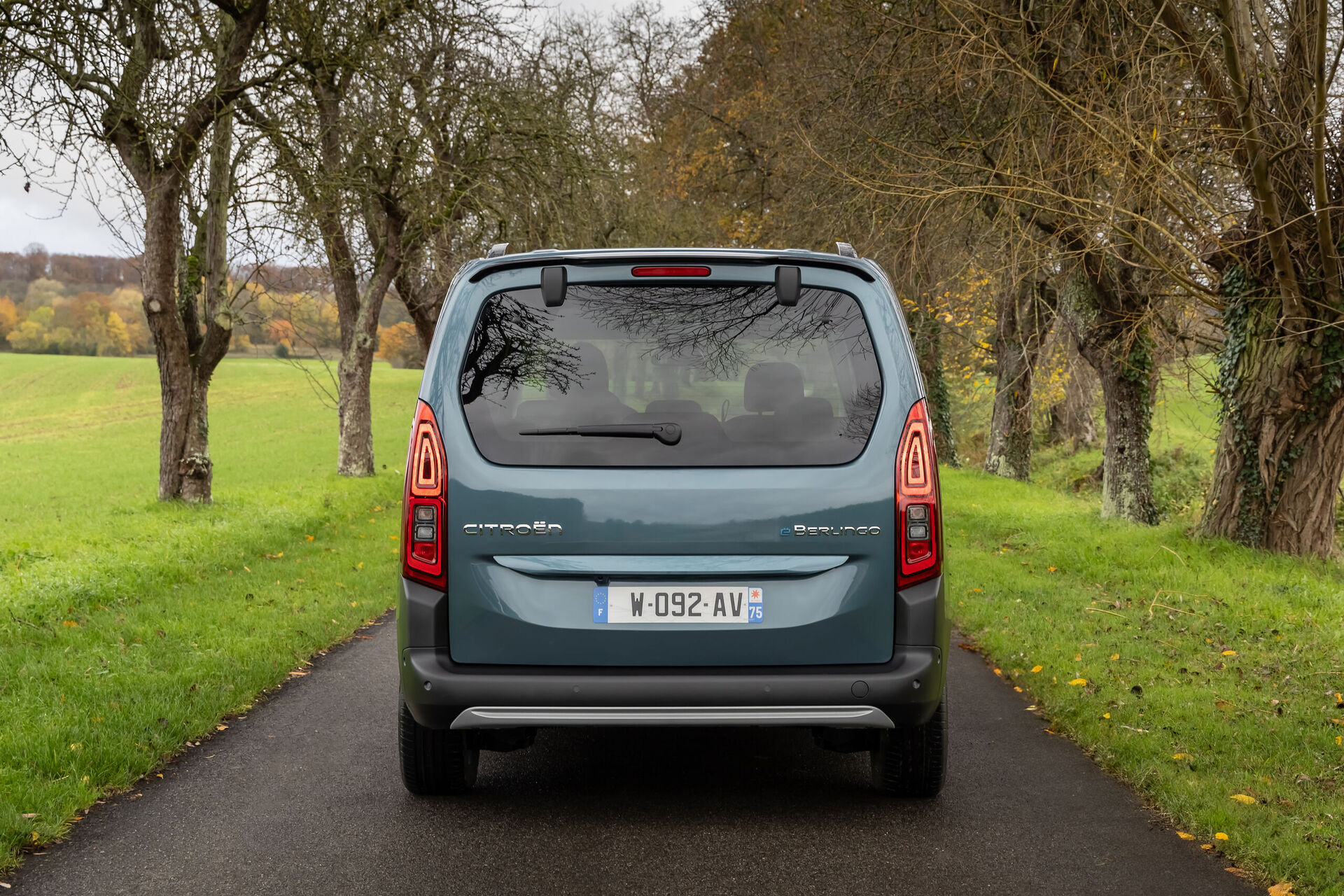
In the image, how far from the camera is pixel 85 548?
10.1 metres

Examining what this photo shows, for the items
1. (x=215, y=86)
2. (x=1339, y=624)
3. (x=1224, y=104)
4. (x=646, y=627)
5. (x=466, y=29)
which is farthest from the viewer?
(x=466, y=29)

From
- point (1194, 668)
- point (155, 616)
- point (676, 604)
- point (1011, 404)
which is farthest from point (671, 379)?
point (1011, 404)

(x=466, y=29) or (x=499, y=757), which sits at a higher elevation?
(x=466, y=29)

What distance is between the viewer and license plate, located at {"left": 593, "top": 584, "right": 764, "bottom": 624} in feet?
12.1

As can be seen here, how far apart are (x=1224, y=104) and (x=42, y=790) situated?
9178 mm

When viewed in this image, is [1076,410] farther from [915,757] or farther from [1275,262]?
[915,757]

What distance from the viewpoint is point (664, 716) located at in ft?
12.1

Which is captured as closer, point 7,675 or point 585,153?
point 7,675

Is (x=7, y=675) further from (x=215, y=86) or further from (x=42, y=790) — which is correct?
(x=215, y=86)

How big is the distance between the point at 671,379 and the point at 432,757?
5.48 ft

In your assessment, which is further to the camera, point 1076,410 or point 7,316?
point 7,316

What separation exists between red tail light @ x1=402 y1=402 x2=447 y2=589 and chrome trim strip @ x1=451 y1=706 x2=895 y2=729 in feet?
1.56

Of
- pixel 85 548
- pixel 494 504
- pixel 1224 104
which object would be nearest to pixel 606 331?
pixel 494 504

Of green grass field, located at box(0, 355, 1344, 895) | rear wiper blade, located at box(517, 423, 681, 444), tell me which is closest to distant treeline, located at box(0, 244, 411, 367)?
A: green grass field, located at box(0, 355, 1344, 895)
